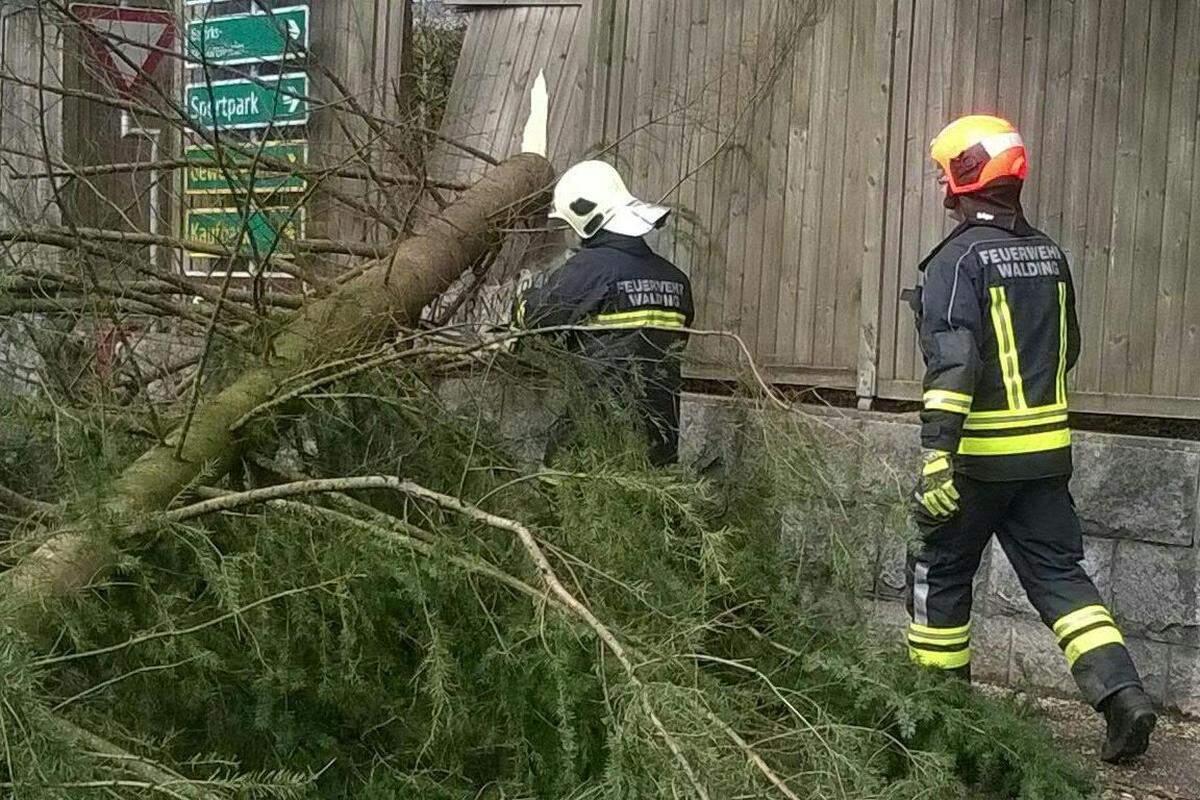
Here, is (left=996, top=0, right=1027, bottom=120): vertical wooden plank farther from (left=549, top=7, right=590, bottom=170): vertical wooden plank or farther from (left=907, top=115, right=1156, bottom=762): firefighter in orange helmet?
(left=549, top=7, right=590, bottom=170): vertical wooden plank

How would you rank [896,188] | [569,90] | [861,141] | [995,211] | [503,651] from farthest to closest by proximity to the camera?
1. [569,90]
2. [861,141]
3. [896,188]
4. [995,211]
5. [503,651]

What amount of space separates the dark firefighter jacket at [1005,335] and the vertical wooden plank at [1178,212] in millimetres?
742

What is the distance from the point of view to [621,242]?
5.40m

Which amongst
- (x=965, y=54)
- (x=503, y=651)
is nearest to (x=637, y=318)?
(x=965, y=54)

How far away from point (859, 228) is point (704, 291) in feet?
2.75

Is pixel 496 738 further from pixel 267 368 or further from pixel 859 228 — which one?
pixel 859 228

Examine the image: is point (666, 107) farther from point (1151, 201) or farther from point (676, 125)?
point (1151, 201)

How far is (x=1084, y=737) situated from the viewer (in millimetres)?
4551

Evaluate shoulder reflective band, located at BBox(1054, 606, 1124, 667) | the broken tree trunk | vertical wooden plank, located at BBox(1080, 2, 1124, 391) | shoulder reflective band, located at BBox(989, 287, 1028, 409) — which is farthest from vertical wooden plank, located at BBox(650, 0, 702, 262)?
shoulder reflective band, located at BBox(1054, 606, 1124, 667)

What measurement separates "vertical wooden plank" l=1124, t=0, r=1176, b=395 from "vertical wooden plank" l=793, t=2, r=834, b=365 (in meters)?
1.41

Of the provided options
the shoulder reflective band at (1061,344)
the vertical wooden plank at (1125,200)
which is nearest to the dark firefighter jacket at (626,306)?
the shoulder reflective band at (1061,344)

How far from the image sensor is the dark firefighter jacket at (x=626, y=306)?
16.8 ft

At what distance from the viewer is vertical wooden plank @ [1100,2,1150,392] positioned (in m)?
4.96

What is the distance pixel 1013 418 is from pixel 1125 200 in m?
1.20
